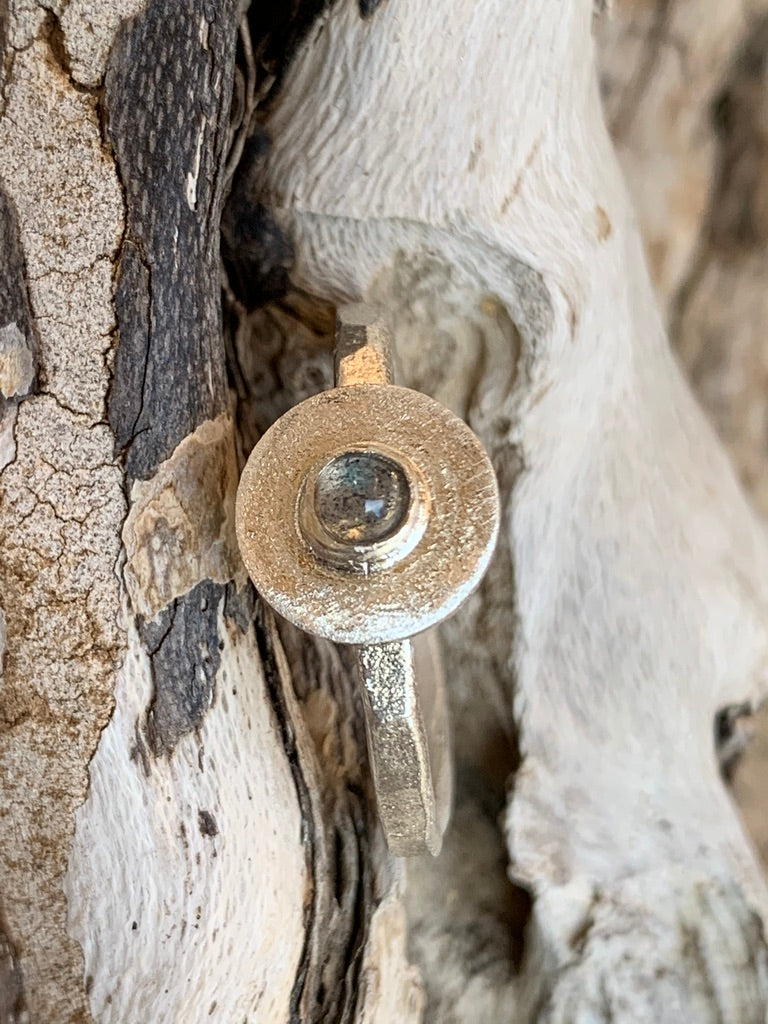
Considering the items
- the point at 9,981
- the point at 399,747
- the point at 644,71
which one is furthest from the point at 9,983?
the point at 644,71

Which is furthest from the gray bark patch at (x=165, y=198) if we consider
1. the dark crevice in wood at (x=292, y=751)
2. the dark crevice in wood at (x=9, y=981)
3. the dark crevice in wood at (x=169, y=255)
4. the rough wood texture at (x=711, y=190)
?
the rough wood texture at (x=711, y=190)

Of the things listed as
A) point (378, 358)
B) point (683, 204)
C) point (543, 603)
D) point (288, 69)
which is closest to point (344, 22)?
point (288, 69)

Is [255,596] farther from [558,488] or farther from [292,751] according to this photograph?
[558,488]

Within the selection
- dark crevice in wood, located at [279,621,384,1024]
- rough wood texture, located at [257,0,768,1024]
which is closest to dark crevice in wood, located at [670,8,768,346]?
rough wood texture, located at [257,0,768,1024]

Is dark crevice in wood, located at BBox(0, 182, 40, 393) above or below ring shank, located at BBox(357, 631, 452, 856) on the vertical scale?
above

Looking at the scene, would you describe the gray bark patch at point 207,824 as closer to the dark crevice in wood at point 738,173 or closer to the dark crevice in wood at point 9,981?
the dark crevice in wood at point 9,981

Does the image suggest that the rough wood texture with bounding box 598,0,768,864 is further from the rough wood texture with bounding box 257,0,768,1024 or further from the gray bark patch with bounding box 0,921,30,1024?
the gray bark patch with bounding box 0,921,30,1024
